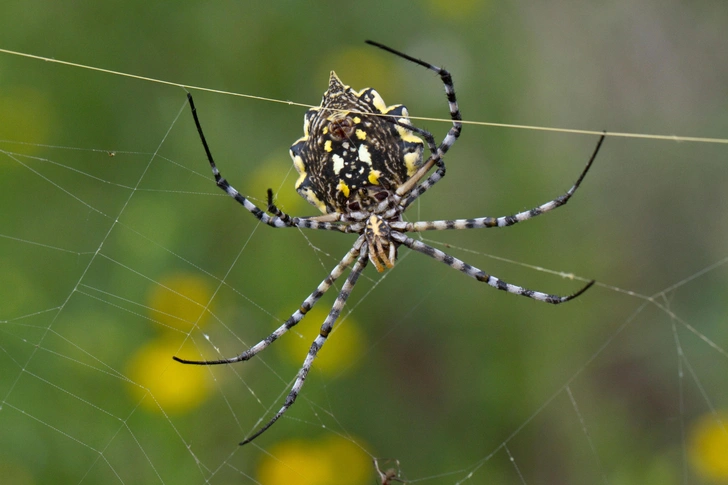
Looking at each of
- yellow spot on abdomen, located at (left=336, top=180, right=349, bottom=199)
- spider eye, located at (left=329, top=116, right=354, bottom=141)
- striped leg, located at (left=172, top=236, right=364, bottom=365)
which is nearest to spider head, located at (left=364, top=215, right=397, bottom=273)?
striped leg, located at (left=172, top=236, right=364, bottom=365)

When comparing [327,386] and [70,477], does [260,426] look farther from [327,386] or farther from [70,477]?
[70,477]

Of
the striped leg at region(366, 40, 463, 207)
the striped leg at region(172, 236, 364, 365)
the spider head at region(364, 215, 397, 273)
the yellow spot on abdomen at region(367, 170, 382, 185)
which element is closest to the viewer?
the striped leg at region(366, 40, 463, 207)

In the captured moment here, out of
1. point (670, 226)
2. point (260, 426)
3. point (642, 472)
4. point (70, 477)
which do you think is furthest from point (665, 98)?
point (70, 477)

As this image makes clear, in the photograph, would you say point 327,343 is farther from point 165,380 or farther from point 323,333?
point 165,380

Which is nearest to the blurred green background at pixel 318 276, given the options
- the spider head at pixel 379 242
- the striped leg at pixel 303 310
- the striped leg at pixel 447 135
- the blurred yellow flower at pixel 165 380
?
the blurred yellow flower at pixel 165 380

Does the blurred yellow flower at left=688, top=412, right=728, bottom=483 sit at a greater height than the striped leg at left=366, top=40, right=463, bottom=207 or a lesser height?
lesser

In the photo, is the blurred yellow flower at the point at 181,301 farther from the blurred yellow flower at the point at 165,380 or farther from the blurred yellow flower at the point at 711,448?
the blurred yellow flower at the point at 711,448

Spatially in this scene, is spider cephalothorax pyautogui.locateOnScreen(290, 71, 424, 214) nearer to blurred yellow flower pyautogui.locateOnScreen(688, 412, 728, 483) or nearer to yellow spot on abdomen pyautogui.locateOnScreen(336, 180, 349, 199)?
yellow spot on abdomen pyautogui.locateOnScreen(336, 180, 349, 199)
